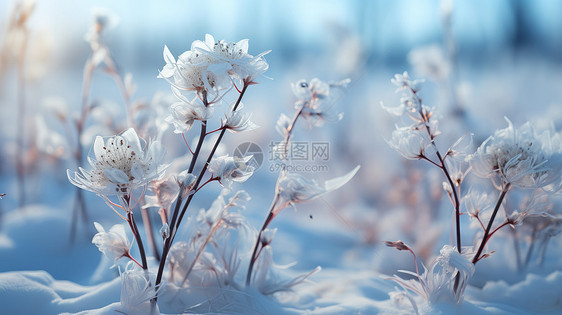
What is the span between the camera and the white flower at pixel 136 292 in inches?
16.1

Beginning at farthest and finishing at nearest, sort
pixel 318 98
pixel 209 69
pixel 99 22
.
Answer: pixel 99 22
pixel 318 98
pixel 209 69

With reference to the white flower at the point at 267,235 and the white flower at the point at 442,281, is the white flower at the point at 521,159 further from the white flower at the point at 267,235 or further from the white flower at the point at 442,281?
the white flower at the point at 267,235

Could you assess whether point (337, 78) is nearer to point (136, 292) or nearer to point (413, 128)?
point (413, 128)

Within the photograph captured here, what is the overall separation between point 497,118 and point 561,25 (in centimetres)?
64

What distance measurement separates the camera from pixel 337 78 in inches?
47.0

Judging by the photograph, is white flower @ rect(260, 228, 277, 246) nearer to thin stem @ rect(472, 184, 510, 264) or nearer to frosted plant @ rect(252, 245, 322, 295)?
frosted plant @ rect(252, 245, 322, 295)

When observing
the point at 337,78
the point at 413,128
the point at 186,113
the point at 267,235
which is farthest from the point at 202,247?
the point at 337,78

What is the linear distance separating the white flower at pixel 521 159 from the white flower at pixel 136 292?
1.23 ft

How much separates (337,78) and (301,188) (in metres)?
0.81

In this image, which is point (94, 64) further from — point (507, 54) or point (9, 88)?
point (507, 54)

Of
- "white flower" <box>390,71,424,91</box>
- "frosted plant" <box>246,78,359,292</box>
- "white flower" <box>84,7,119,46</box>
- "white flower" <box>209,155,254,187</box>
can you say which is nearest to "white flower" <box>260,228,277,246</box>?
"frosted plant" <box>246,78,359,292</box>

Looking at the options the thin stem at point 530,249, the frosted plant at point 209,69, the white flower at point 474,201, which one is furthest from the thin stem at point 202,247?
the thin stem at point 530,249

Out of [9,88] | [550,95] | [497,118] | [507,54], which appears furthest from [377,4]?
[9,88]

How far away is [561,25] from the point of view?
4.94 ft
